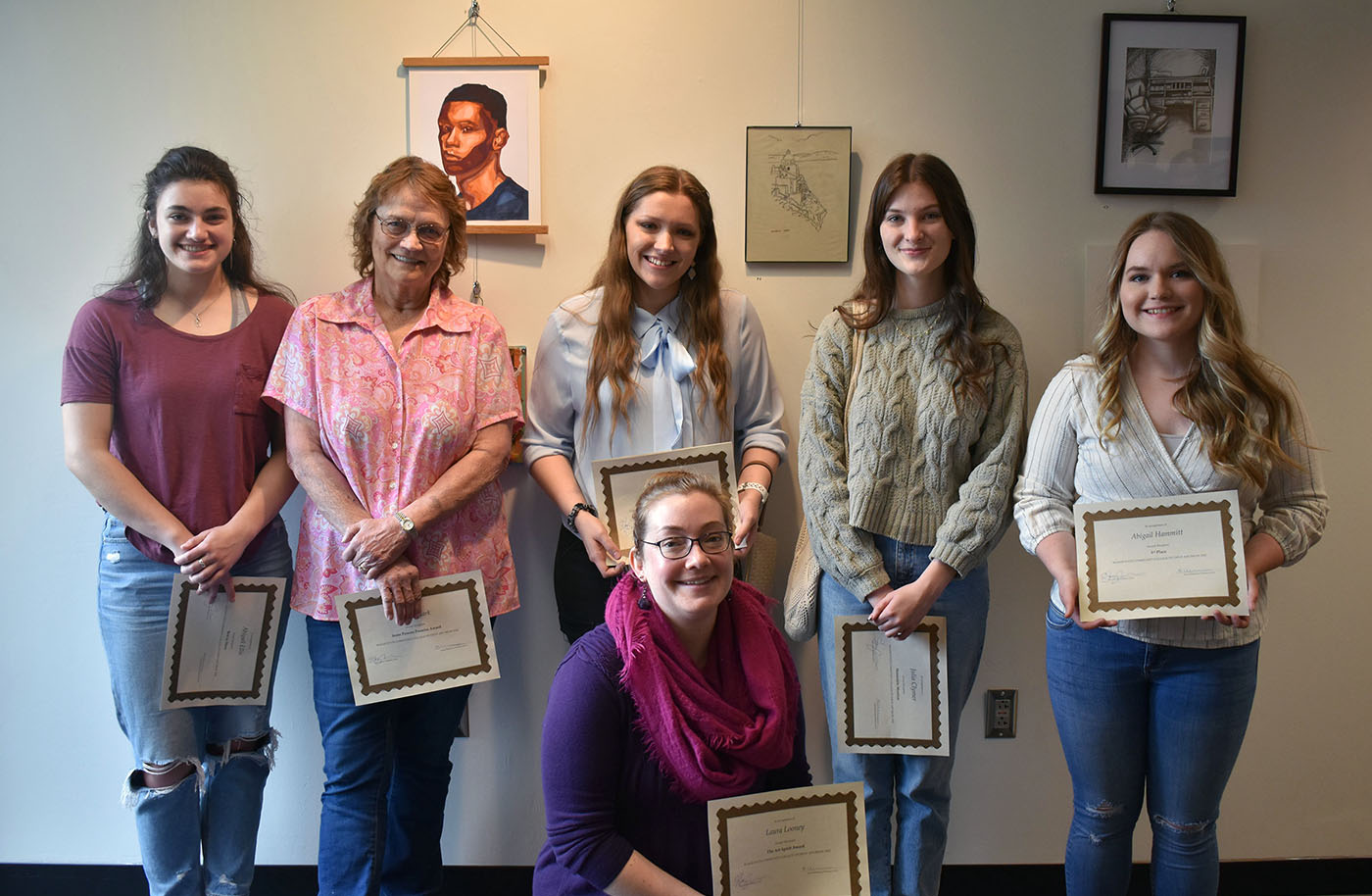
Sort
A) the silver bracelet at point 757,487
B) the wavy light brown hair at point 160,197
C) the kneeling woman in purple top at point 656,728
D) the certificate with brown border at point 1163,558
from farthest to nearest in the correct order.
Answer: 1. the silver bracelet at point 757,487
2. the wavy light brown hair at point 160,197
3. the certificate with brown border at point 1163,558
4. the kneeling woman in purple top at point 656,728

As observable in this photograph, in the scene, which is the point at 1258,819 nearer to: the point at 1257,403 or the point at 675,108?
the point at 1257,403

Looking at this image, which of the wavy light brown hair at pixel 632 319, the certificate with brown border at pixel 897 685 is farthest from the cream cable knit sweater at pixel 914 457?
the wavy light brown hair at pixel 632 319

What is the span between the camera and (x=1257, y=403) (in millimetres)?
1825

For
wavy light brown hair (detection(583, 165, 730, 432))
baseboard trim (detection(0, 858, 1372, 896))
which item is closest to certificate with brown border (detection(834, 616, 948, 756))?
wavy light brown hair (detection(583, 165, 730, 432))

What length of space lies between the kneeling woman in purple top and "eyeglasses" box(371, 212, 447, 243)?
0.94 metres

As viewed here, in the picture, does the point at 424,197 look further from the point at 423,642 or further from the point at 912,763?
the point at 912,763

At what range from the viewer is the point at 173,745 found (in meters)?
2.05

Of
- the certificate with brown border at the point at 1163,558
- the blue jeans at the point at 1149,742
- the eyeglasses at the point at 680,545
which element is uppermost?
the eyeglasses at the point at 680,545

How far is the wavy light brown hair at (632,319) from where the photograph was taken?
7.11 feet

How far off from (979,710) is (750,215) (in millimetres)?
1541

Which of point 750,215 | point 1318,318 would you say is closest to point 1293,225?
point 1318,318

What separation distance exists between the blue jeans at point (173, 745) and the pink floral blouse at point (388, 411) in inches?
11.0

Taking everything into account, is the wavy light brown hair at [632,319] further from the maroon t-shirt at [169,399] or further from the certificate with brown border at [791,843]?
the certificate with brown border at [791,843]

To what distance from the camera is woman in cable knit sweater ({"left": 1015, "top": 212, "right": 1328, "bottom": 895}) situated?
5.98 ft
